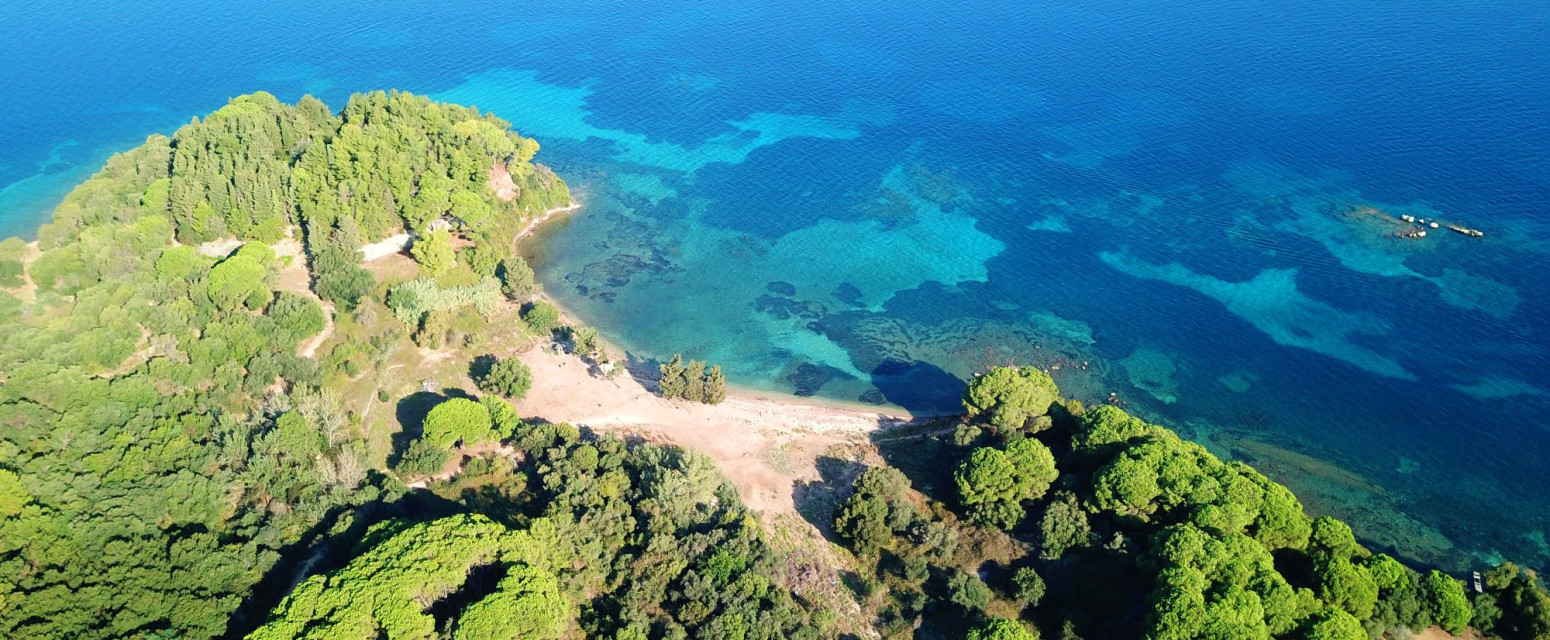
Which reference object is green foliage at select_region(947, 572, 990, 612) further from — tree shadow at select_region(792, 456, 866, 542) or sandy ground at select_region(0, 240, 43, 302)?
sandy ground at select_region(0, 240, 43, 302)

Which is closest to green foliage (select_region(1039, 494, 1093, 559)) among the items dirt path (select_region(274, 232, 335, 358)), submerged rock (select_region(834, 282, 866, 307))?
submerged rock (select_region(834, 282, 866, 307))

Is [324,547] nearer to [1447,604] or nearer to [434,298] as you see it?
[434,298]

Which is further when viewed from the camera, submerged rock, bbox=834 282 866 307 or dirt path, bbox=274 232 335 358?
submerged rock, bbox=834 282 866 307

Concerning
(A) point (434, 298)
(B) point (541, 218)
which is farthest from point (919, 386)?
(B) point (541, 218)

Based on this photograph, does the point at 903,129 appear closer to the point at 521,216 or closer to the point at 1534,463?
the point at 521,216

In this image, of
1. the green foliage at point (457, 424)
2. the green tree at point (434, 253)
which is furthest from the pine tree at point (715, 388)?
the green tree at point (434, 253)

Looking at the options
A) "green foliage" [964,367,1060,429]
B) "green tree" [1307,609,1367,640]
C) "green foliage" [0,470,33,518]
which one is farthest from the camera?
"green foliage" [964,367,1060,429]
